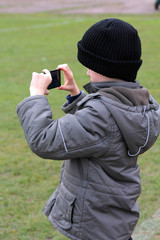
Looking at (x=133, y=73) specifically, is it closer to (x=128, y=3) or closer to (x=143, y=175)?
(x=143, y=175)

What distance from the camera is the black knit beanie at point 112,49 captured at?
2.02 m

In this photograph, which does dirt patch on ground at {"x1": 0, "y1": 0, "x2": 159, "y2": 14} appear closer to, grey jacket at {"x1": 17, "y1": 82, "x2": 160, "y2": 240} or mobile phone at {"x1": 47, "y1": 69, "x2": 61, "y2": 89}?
mobile phone at {"x1": 47, "y1": 69, "x2": 61, "y2": 89}

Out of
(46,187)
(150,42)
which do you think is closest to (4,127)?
(46,187)

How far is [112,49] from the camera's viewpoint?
202 centimetres

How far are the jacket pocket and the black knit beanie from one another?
0.67 m

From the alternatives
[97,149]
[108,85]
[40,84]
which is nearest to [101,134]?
[97,149]

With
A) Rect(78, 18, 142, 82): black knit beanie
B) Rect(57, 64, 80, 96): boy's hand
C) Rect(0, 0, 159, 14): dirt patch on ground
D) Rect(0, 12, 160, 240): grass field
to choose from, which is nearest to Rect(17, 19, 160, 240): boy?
Rect(78, 18, 142, 82): black knit beanie

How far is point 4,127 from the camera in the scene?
20.4 feet

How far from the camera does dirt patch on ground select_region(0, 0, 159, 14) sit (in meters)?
23.9

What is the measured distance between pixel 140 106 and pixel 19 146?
3.66 m

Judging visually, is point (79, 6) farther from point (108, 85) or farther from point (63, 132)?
point (63, 132)

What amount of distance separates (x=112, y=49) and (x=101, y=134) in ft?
1.42

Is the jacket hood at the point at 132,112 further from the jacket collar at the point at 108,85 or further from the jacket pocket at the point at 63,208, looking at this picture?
the jacket pocket at the point at 63,208

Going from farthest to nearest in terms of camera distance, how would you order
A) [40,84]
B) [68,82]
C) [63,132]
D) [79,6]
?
[79,6] → [68,82] → [40,84] → [63,132]
